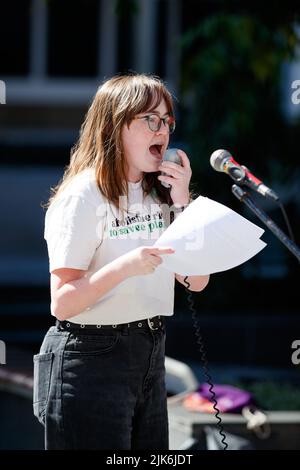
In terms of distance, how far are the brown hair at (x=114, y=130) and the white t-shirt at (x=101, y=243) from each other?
0.04 metres

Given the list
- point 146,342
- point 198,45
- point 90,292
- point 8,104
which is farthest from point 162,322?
point 8,104

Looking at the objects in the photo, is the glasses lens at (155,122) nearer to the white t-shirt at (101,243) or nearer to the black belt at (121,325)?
the white t-shirt at (101,243)

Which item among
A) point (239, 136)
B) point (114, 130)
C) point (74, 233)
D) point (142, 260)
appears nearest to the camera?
point (142, 260)

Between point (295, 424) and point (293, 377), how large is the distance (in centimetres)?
237

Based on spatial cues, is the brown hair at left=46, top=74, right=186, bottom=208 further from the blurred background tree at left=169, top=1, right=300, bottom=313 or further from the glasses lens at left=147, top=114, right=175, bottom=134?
the blurred background tree at left=169, top=1, right=300, bottom=313

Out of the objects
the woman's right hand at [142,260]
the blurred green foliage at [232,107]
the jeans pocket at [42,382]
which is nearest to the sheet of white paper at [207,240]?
the woman's right hand at [142,260]

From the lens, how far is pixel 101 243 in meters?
2.71

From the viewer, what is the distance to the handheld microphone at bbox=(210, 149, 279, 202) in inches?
110

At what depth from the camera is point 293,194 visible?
8656 mm

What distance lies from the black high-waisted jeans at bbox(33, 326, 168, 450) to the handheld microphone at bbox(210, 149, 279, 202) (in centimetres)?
51

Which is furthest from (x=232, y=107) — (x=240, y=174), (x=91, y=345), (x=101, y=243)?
(x=91, y=345)

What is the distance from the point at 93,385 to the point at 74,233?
41 centimetres

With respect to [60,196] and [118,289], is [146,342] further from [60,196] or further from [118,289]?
[60,196]

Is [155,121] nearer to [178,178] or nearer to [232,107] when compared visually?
[178,178]
